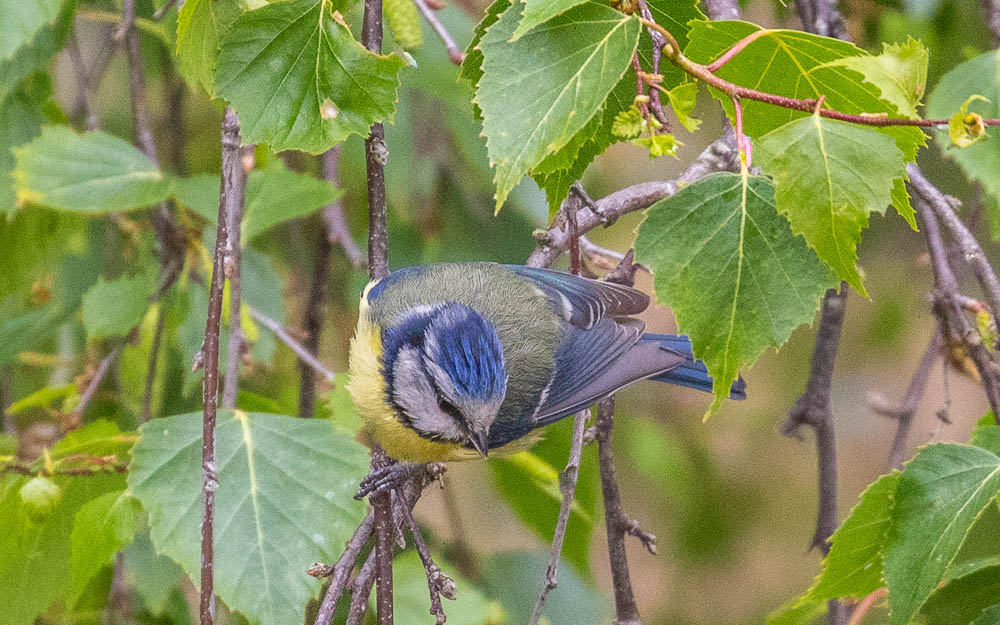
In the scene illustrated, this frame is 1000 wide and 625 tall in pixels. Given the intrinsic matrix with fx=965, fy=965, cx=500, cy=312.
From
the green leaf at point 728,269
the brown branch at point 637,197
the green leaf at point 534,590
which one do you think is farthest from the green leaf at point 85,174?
the green leaf at point 534,590

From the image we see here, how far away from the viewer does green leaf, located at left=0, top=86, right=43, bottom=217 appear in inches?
93.3

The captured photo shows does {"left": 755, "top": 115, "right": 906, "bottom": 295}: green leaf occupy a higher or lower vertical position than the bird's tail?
higher

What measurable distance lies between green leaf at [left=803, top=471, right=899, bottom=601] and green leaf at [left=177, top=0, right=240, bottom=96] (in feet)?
4.09

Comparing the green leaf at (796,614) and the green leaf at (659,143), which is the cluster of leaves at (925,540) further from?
the green leaf at (659,143)

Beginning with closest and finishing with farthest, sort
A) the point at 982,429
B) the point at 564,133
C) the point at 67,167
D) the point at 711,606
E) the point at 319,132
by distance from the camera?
the point at 564,133, the point at 319,132, the point at 982,429, the point at 67,167, the point at 711,606

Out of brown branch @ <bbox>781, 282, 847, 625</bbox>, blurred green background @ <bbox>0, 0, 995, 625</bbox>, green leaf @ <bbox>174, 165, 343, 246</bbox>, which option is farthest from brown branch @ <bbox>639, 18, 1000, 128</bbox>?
green leaf @ <bbox>174, 165, 343, 246</bbox>

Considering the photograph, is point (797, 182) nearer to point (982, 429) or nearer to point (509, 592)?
point (982, 429)

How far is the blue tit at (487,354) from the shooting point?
6.30ft

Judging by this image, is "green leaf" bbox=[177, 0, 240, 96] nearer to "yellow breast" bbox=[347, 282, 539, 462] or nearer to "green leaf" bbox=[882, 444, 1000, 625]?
"yellow breast" bbox=[347, 282, 539, 462]

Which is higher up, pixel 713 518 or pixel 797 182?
pixel 797 182

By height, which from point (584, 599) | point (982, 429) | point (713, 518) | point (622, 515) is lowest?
point (713, 518)

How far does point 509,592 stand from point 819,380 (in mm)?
1057

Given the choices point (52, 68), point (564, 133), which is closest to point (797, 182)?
point (564, 133)

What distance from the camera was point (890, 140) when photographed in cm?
121
